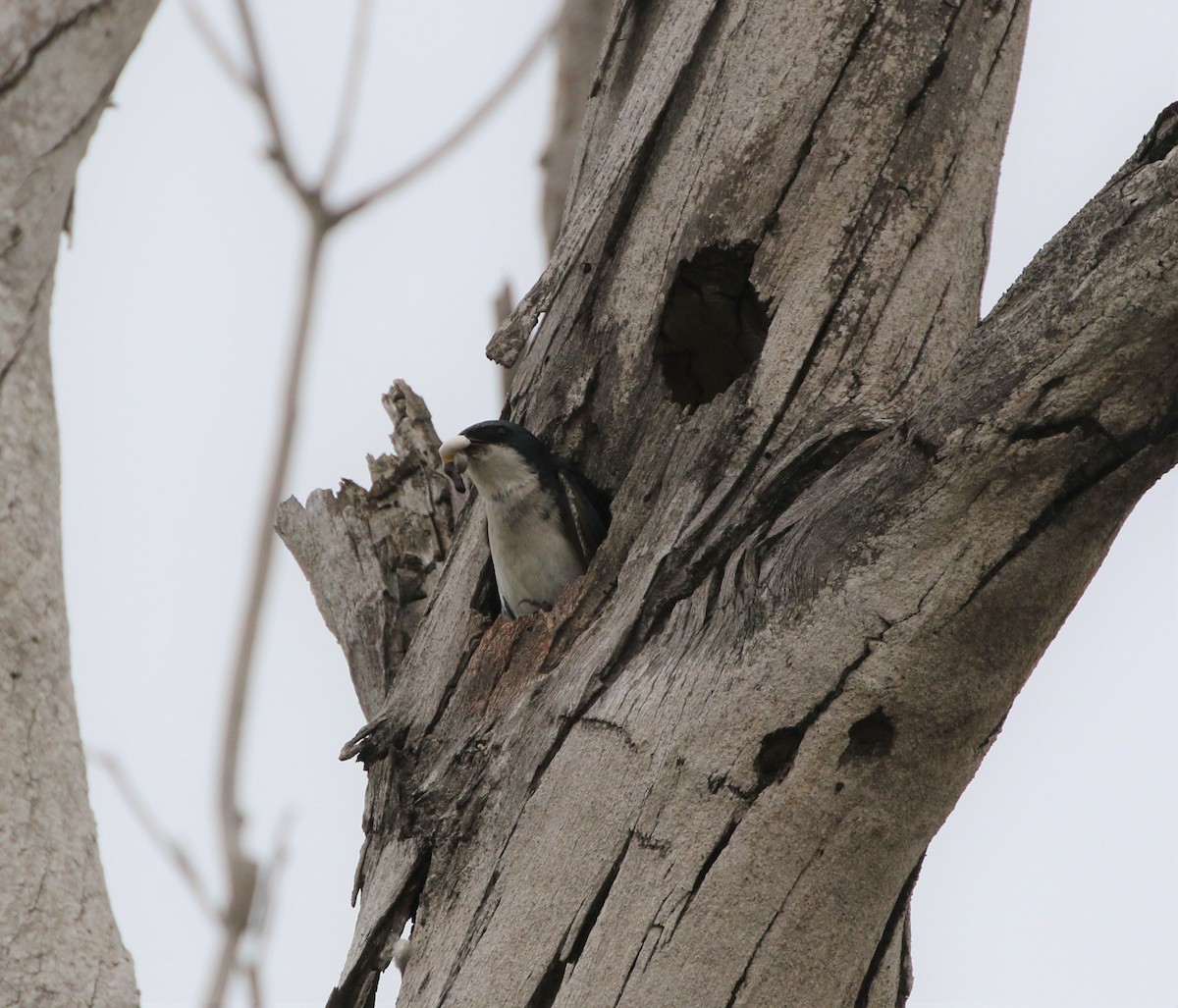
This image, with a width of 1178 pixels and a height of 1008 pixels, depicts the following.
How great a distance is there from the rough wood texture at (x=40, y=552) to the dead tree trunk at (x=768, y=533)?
2.09ft

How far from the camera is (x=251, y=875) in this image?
272 centimetres

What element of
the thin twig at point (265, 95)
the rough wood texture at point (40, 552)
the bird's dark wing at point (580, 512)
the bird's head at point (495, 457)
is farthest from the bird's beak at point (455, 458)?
the rough wood texture at point (40, 552)

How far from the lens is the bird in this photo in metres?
3.56

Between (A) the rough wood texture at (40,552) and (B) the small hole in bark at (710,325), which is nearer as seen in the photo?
(A) the rough wood texture at (40,552)

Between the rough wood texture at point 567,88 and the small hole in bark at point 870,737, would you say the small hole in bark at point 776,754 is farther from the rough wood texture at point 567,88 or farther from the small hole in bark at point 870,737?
the rough wood texture at point 567,88

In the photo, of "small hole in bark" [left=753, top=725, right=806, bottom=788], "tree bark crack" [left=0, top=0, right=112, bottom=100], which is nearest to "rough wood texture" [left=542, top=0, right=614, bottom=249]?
"tree bark crack" [left=0, top=0, right=112, bottom=100]

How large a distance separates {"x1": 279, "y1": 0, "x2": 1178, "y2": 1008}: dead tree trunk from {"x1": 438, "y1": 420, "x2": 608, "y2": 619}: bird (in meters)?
0.17

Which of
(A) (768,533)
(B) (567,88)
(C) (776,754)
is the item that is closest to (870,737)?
(C) (776,754)

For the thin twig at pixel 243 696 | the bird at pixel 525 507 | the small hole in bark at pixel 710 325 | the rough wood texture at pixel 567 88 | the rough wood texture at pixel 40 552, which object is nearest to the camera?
the rough wood texture at pixel 40 552

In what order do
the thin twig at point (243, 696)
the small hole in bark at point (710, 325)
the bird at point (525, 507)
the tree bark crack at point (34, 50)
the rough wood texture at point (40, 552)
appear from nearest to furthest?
1. the rough wood texture at point (40, 552)
2. the tree bark crack at point (34, 50)
3. the thin twig at point (243, 696)
4. the small hole in bark at point (710, 325)
5. the bird at point (525, 507)

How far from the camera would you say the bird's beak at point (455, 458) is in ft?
12.3

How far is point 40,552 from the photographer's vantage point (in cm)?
225

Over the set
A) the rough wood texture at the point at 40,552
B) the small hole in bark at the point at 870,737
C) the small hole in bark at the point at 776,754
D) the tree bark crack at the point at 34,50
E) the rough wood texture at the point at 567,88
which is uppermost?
the rough wood texture at the point at 567,88

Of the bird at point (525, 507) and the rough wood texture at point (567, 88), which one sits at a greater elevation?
the rough wood texture at point (567, 88)
